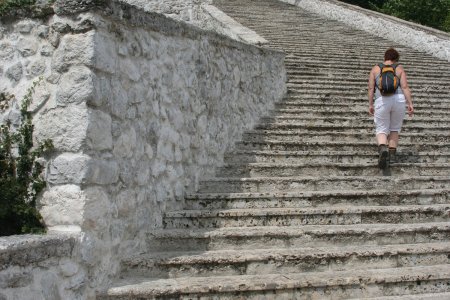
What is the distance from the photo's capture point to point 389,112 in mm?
5371

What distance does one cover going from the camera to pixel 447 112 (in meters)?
7.24

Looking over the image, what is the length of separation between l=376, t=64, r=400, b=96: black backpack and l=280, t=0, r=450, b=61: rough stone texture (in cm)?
591

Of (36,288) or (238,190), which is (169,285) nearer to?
(36,288)

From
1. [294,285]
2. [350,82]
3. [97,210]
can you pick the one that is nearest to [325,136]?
[350,82]

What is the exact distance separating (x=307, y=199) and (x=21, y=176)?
8.22 feet

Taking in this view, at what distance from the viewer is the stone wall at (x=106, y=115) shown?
3129 mm

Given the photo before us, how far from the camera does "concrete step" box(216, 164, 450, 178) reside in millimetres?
5242

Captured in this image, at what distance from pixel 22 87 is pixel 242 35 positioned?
18.8 ft

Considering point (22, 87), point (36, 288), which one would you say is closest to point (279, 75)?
point (22, 87)

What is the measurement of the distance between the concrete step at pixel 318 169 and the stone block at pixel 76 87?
230cm

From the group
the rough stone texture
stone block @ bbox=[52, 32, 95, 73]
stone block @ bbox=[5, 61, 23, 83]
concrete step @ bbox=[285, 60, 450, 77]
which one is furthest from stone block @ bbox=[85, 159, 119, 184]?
the rough stone texture

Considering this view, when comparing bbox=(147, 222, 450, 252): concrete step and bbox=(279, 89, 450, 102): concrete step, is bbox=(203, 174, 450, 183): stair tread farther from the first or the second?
bbox=(279, 89, 450, 102): concrete step

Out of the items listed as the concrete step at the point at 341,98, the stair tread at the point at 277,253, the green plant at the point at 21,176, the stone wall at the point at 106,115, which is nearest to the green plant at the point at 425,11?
the concrete step at the point at 341,98

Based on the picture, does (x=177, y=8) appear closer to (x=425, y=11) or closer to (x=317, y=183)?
(x=317, y=183)
